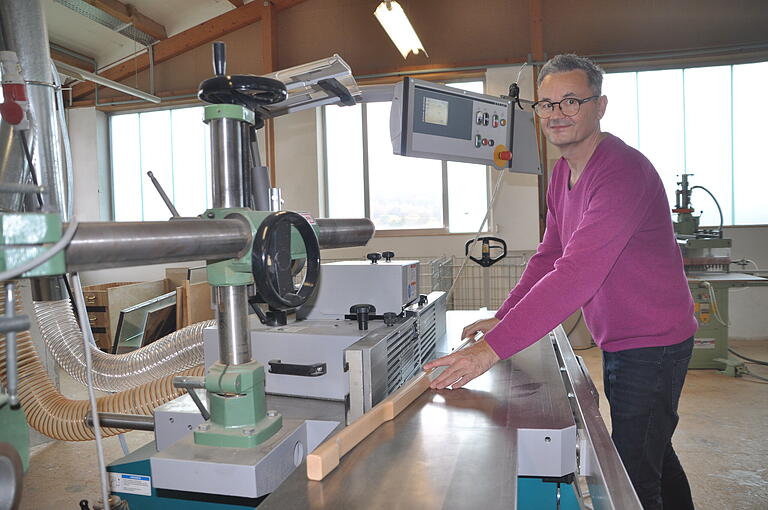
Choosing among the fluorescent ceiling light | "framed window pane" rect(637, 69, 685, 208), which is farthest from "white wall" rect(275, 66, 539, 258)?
"framed window pane" rect(637, 69, 685, 208)

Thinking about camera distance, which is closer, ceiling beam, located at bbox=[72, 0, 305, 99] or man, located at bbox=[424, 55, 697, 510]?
man, located at bbox=[424, 55, 697, 510]

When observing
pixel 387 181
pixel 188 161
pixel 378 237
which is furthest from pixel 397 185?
pixel 188 161

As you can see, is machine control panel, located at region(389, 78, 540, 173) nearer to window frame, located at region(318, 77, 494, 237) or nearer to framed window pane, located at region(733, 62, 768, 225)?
window frame, located at region(318, 77, 494, 237)

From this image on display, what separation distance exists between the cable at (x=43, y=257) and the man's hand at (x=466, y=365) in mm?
752

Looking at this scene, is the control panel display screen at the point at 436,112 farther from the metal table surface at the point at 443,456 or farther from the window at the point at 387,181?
the window at the point at 387,181

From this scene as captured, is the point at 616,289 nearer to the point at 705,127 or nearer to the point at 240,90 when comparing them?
the point at 240,90

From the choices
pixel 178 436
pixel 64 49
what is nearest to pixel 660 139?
pixel 178 436

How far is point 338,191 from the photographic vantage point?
5.65 meters

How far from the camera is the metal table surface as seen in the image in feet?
2.21

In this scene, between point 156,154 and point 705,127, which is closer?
point 705,127

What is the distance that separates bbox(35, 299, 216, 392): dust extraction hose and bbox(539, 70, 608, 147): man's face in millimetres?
944

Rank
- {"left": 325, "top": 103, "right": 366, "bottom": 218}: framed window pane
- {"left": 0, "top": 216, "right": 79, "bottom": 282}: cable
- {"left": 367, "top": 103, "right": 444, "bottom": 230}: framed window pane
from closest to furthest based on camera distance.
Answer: {"left": 0, "top": 216, "right": 79, "bottom": 282}: cable < {"left": 367, "top": 103, "right": 444, "bottom": 230}: framed window pane < {"left": 325, "top": 103, "right": 366, "bottom": 218}: framed window pane

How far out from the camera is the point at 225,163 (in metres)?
0.78

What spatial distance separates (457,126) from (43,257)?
1.64 m
